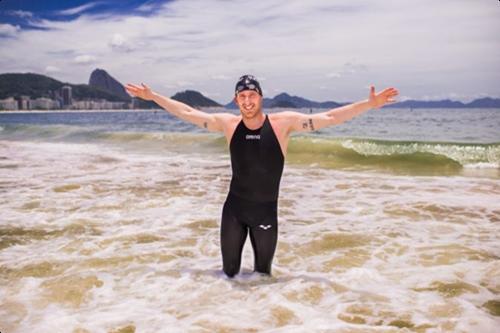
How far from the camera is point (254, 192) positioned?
489cm

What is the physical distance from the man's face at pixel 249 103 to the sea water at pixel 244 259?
201 centimetres

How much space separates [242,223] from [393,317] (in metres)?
1.89

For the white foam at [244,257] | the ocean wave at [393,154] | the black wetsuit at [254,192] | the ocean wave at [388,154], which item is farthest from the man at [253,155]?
the ocean wave at [393,154]

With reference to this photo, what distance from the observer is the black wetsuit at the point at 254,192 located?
4746 mm

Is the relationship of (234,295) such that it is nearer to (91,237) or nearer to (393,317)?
(393,317)

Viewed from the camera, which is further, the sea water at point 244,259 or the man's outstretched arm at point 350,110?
the man's outstretched arm at point 350,110

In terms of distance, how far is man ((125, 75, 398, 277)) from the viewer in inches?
186

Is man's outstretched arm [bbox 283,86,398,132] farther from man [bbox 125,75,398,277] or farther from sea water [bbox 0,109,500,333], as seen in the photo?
sea water [bbox 0,109,500,333]

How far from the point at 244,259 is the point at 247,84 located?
2.65 metres

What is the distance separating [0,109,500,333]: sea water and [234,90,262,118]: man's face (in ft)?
6.59

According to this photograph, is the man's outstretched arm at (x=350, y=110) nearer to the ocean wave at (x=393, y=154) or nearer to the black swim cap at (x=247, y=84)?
the black swim cap at (x=247, y=84)

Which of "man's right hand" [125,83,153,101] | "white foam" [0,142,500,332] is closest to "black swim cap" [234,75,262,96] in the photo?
"man's right hand" [125,83,153,101]

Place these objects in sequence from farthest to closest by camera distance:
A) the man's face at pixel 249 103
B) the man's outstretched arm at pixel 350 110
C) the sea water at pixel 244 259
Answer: the man's face at pixel 249 103 → the man's outstretched arm at pixel 350 110 → the sea water at pixel 244 259

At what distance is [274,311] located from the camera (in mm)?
4281
